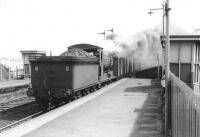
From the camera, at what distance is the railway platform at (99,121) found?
7.84m

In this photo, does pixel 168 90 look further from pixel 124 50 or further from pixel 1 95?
pixel 124 50

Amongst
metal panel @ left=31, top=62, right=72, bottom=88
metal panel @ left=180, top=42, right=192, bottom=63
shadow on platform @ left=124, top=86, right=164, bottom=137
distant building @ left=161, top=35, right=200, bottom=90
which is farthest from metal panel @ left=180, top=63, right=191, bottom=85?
metal panel @ left=31, top=62, right=72, bottom=88

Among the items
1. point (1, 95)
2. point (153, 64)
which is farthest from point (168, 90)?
point (153, 64)

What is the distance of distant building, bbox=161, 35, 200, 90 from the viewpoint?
1568 cm

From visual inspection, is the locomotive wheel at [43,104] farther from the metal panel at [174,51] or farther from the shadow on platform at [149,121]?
the metal panel at [174,51]

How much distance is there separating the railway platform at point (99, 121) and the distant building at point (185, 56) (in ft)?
14.4

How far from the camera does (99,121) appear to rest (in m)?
9.18

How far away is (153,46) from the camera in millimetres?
32344

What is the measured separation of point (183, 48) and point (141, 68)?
18070 mm

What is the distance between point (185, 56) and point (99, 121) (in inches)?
346

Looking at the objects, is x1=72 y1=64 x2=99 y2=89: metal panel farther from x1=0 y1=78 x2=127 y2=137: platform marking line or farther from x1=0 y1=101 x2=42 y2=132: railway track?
x1=0 y1=101 x2=42 y2=132: railway track

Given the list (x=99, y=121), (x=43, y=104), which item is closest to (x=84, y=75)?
(x=43, y=104)

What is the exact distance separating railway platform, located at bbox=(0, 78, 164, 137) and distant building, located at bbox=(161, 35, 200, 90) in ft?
14.4

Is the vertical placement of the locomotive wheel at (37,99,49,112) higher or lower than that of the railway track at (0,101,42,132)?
higher
